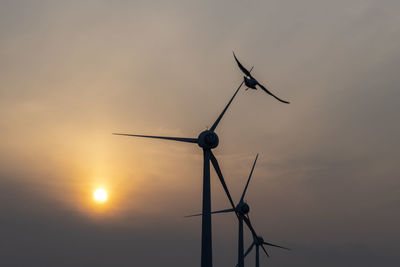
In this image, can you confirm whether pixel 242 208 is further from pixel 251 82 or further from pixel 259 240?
pixel 251 82

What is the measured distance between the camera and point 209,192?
80.2 metres

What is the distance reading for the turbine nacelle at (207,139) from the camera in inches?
3344

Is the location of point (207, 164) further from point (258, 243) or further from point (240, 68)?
point (258, 243)

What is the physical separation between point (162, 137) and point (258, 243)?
93.5 meters

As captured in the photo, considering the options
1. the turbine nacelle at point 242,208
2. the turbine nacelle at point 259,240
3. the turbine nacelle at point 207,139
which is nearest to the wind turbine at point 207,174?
the turbine nacelle at point 207,139

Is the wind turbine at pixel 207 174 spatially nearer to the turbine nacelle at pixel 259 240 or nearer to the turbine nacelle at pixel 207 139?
the turbine nacelle at pixel 207 139

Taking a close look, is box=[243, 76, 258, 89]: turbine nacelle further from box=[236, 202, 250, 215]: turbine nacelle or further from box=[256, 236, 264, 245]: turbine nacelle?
box=[256, 236, 264, 245]: turbine nacelle

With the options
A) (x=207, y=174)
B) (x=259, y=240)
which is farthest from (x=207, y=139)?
(x=259, y=240)

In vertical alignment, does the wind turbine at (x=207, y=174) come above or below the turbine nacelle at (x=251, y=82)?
below

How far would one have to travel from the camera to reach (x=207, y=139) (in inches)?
3342

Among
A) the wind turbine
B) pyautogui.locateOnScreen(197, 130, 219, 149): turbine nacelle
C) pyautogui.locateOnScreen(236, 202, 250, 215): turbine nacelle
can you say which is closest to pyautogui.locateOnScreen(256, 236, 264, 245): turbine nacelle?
pyautogui.locateOnScreen(236, 202, 250, 215): turbine nacelle

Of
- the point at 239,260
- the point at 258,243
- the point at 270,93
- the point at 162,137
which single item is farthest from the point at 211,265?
the point at 258,243

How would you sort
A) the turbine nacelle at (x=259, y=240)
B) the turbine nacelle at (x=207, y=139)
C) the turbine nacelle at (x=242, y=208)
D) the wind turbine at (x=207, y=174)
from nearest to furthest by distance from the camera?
the wind turbine at (x=207, y=174), the turbine nacelle at (x=207, y=139), the turbine nacelle at (x=242, y=208), the turbine nacelle at (x=259, y=240)

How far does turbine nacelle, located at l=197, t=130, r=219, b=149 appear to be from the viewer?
84.9 meters
